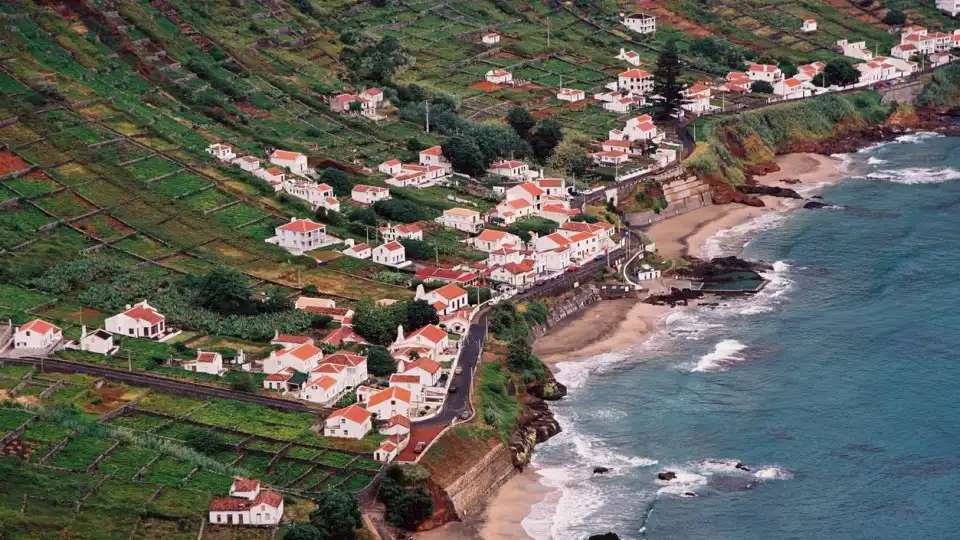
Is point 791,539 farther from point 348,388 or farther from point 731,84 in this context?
point 731,84

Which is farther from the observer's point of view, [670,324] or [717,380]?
[670,324]

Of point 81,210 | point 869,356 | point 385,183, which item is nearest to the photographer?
point 869,356

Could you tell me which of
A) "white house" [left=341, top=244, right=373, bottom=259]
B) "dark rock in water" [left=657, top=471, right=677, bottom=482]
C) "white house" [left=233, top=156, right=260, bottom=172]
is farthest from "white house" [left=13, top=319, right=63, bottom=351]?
"white house" [left=233, top=156, right=260, bottom=172]

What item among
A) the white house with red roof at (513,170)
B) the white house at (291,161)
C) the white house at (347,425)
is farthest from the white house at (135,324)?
the white house with red roof at (513,170)

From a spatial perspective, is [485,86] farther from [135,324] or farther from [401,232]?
[135,324]

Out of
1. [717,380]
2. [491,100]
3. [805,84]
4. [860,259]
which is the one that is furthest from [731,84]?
[717,380]

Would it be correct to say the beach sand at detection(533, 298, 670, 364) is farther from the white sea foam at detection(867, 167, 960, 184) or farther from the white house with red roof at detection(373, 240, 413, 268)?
the white sea foam at detection(867, 167, 960, 184)

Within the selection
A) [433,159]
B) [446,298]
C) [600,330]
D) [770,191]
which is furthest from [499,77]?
[446,298]
